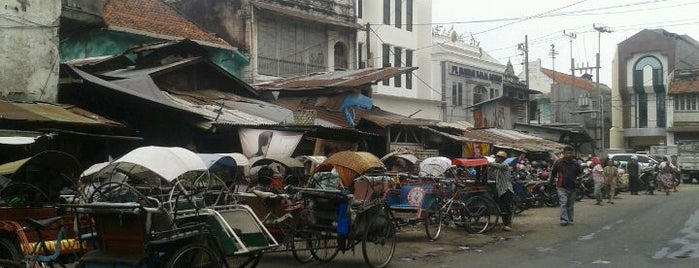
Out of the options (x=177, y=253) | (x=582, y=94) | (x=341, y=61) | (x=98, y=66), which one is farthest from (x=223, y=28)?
(x=582, y=94)

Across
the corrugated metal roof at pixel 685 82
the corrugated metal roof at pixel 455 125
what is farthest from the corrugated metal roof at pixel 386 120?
the corrugated metal roof at pixel 685 82

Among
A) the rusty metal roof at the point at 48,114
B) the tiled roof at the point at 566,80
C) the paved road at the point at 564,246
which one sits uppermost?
Answer: the tiled roof at the point at 566,80

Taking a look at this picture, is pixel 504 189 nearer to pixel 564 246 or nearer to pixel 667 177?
pixel 564 246

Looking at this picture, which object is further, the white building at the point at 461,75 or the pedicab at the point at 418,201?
the white building at the point at 461,75

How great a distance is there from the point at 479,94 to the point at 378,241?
111ft

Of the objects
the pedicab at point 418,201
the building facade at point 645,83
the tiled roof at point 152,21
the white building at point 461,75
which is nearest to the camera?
the pedicab at point 418,201

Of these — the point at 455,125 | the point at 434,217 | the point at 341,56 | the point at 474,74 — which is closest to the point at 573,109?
the point at 474,74

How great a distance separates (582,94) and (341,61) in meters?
30.5

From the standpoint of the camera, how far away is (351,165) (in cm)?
1142

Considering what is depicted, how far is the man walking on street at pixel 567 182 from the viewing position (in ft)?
47.9

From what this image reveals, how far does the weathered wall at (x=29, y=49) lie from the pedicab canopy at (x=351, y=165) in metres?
7.10

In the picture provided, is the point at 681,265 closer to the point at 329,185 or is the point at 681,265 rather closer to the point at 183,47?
the point at 329,185

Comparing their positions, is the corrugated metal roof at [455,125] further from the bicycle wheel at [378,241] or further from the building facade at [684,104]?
the building facade at [684,104]

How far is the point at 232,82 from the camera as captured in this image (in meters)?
20.0
